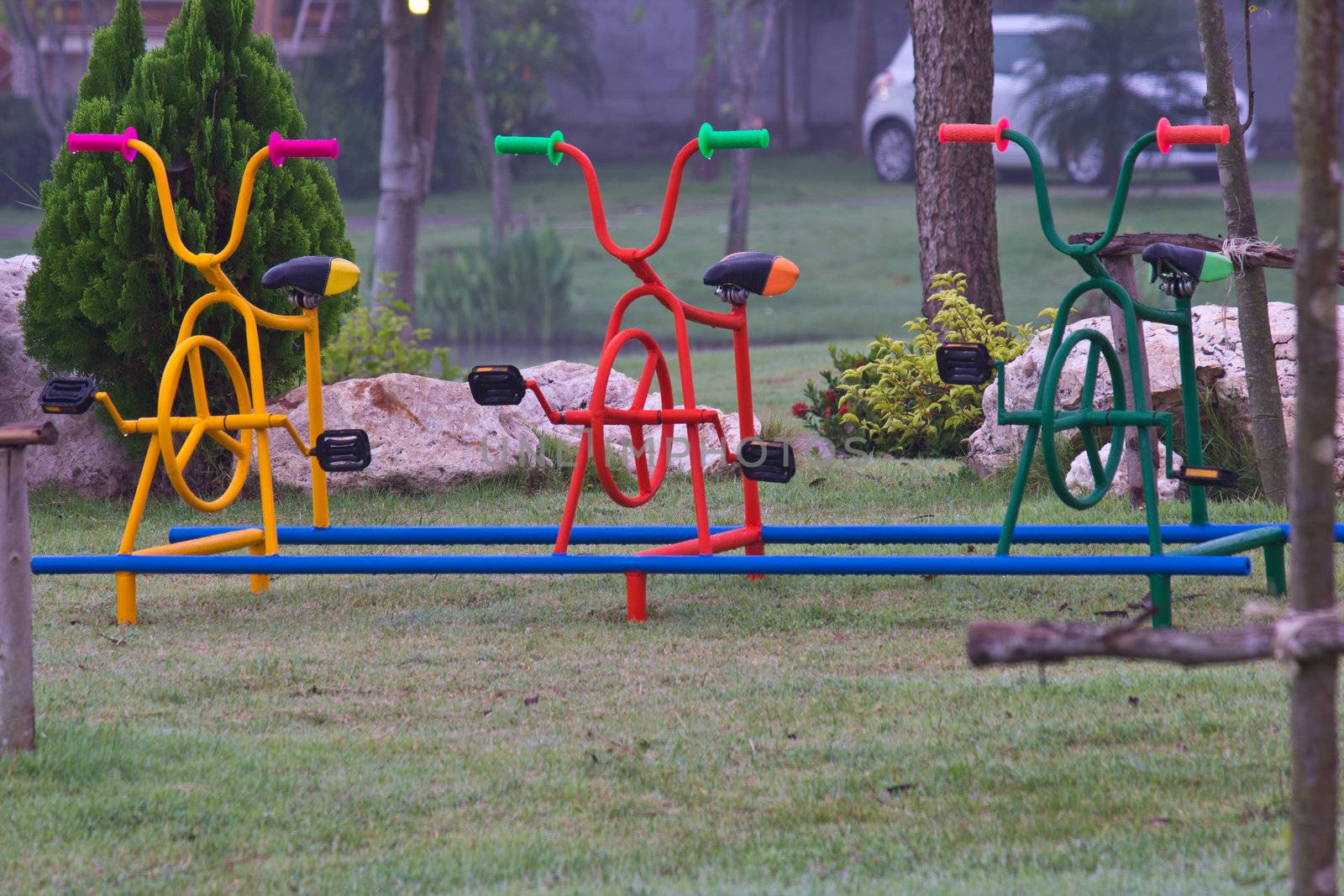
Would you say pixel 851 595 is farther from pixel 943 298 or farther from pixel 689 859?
pixel 943 298

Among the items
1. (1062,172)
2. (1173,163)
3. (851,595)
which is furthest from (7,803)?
(1062,172)

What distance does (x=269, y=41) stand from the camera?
7676 millimetres

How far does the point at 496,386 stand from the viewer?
5188 mm

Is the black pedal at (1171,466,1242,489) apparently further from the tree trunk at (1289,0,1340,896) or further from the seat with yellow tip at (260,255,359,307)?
the seat with yellow tip at (260,255,359,307)

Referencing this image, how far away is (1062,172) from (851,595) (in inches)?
895

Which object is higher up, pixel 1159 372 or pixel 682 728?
pixel 1159 372

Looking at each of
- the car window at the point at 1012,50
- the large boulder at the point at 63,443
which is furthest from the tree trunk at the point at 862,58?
the large boulder at the point at 63,443

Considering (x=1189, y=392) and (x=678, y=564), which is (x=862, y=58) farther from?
(x=678, y=564)

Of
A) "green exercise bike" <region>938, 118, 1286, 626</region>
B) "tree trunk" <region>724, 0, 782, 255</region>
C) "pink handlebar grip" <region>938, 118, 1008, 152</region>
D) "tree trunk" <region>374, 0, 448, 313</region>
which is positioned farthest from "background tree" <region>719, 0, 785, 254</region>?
"pink handlebar grip" <region>938, 118, 1008, 152</region>

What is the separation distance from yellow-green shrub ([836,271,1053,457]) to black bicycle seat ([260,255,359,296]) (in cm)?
376

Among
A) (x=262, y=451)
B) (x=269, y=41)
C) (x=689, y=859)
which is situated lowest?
(x=689, y=859)

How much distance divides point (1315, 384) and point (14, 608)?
284cm

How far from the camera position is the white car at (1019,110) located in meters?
22.0

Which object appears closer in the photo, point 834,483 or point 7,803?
point 7,803
